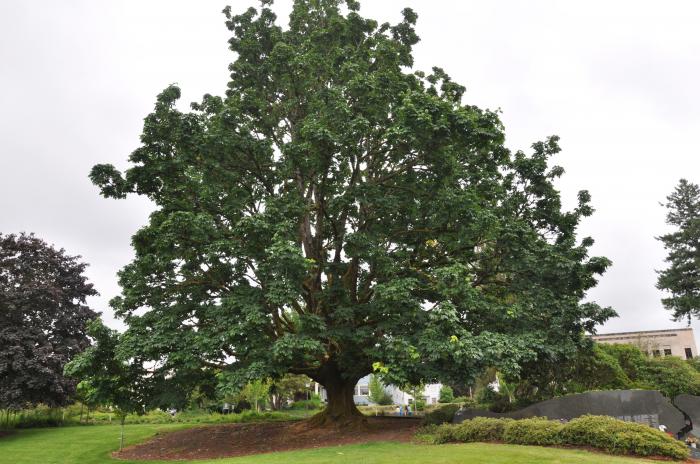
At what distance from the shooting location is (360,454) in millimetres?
12984

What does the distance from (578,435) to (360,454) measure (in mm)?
5863

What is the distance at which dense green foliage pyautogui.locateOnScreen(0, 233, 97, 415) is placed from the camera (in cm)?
2423

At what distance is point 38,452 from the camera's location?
61.8ft

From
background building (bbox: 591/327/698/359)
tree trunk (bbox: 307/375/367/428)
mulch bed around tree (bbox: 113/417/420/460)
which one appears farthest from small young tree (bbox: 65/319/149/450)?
background building (bbox: 591/327/698/359)

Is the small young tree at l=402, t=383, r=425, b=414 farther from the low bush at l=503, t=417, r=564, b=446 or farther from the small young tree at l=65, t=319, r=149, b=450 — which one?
the small young tree at l=65, t=319, r=149, b=450

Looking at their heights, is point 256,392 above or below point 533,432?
below

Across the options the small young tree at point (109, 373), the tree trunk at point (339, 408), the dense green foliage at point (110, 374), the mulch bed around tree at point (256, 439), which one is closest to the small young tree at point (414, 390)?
the mulch bed around tree at point (256, 439)

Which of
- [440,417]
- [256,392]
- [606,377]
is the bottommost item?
[256,392]

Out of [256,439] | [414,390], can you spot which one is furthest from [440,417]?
[414,390]

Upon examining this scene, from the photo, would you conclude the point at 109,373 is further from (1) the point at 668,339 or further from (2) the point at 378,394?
(1) the point at 668,339

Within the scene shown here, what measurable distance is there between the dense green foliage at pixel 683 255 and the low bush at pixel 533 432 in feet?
122

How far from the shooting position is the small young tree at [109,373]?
50.6 feet

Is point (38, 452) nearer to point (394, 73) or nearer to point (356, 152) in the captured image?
point (356, 152)

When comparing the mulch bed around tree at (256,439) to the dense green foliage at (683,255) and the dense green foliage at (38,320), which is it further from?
the dense green foliage at (683,255)
